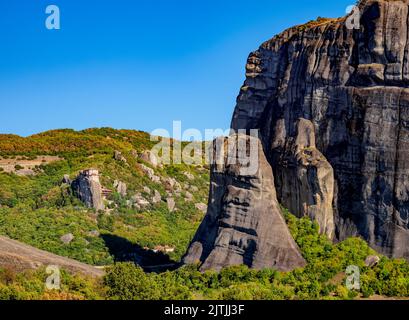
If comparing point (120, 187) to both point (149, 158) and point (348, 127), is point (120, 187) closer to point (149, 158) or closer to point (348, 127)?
point (149, 158)

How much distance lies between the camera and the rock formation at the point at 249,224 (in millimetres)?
52812

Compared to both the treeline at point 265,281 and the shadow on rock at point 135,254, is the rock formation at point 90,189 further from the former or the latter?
the treeline at point 265,281

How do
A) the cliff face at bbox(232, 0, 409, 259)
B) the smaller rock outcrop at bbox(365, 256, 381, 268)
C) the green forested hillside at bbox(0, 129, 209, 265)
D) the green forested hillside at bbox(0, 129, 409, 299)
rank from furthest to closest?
1. the green forested hillside at bbox(0, 129, 209, 265)
2. the smaller rock outcrop at bbox(365, 256, 381, 268)
3. the cliff face at bbox(232, 0, 409, 259)
4. the green forested hillside at bbox(0, 129, 409, 299)

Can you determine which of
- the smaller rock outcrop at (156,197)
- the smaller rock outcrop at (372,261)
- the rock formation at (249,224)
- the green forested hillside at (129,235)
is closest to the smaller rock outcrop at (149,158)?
the green forested hillside at (129,235)

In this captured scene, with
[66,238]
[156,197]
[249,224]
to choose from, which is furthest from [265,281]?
[156,197]

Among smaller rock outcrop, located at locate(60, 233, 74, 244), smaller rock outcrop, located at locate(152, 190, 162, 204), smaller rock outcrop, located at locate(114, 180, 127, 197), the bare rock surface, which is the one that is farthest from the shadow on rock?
smaller rock outcrop, located at locate(152, 190, 162, 204)

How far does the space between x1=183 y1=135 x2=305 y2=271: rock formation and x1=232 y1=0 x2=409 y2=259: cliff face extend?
106 inches

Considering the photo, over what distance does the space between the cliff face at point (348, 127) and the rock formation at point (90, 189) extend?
31.2m

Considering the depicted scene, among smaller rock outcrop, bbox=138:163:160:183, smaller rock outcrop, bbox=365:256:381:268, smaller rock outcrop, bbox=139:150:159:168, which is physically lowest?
smaller rock outcrop, bbox=365:256:381:268

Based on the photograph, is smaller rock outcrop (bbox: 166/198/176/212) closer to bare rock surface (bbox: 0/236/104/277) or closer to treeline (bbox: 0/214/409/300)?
bare rock surface (bbox: 0/236/104/277)

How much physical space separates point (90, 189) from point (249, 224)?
1394 inches

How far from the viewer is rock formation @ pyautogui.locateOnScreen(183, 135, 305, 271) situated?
2079 inches
